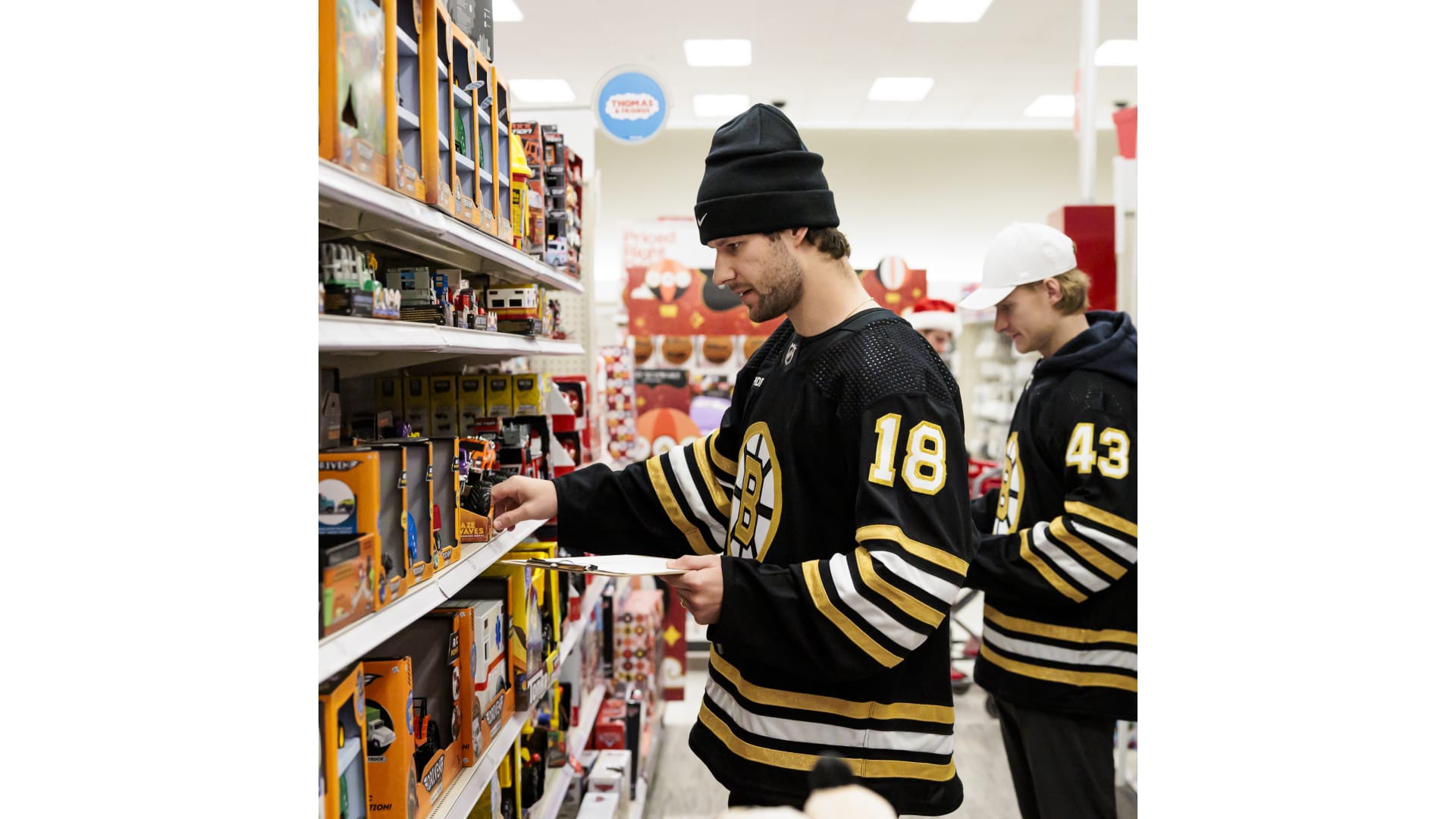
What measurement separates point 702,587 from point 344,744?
1.75 feet

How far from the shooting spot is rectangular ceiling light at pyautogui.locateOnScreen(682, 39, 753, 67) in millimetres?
7043

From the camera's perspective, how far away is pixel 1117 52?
24.7 ft

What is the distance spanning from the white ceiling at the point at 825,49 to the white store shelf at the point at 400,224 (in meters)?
4.60

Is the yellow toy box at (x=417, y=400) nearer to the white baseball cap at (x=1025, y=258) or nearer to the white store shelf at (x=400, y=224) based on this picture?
the white store shelf at (x=400, y=224)

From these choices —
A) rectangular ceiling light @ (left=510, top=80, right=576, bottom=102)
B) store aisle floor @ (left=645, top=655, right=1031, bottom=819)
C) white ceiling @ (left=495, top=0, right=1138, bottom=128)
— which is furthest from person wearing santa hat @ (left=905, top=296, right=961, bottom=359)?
rectangular ceiling light @ (left=510, top=80, right=576, bottom=102)

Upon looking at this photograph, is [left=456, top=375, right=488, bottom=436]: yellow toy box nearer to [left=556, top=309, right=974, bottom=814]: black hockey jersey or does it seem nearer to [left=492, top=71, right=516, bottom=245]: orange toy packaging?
[left=492, top=71, right=516, bottom=245]: orange toy packaging

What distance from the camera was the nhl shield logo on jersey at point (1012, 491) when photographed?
240 centimetres

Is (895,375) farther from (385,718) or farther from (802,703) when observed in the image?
(385,718)

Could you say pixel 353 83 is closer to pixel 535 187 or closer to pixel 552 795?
pixel 535 187

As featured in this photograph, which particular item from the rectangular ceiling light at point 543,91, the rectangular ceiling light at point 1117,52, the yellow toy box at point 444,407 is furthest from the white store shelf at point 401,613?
the rectangular ceiling light at point 543,91

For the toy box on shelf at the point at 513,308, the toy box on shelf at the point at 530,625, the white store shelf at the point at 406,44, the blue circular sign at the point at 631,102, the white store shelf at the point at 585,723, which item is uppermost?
the blue circular sign at the point at 631,102

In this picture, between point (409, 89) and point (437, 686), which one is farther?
point (437, 686)

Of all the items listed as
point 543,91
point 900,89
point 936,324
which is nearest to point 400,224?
point 936,324
